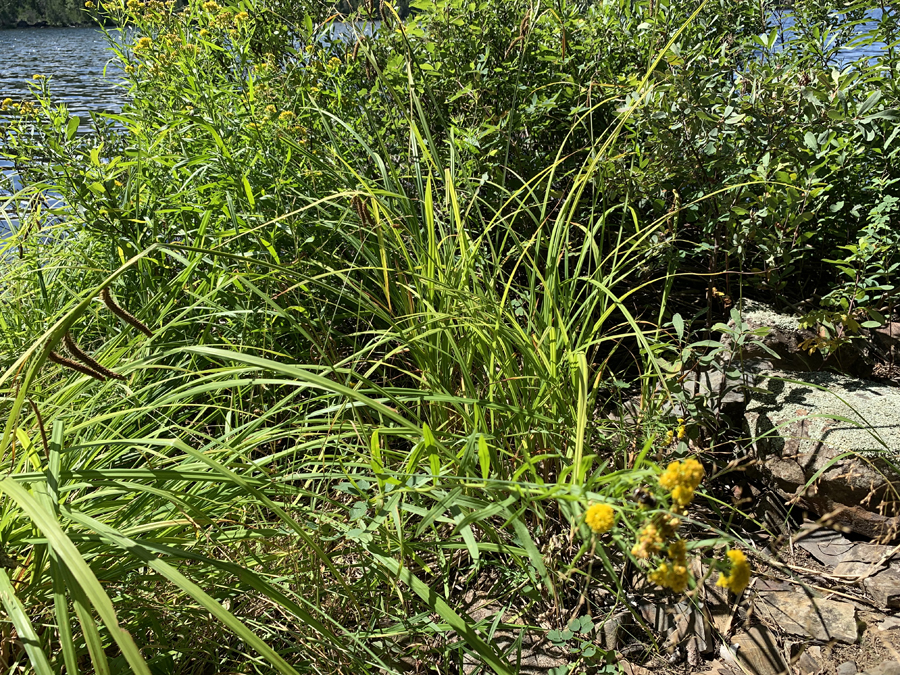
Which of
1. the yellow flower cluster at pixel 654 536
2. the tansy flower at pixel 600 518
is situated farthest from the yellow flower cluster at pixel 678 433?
the tansy flower at pixel 600 518

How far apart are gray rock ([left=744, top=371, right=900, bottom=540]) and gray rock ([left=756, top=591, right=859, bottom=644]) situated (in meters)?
0.20

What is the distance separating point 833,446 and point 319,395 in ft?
4.58

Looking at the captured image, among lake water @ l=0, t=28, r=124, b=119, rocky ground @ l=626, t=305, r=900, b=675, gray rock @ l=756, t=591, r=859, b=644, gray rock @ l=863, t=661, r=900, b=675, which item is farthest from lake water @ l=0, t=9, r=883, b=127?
gray rock @ l=863, t=661, r=900, b=675

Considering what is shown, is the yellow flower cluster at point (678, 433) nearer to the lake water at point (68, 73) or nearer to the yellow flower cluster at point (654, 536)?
the yellow flower cluster at point (654, 536)

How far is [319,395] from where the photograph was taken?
2.03 m

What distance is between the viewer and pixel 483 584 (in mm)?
1610

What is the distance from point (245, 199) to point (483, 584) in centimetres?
140

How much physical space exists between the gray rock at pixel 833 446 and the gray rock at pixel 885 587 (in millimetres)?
81

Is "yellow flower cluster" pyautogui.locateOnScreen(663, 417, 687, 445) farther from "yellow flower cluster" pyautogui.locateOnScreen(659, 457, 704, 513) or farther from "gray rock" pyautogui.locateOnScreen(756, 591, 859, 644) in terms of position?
"yellow flower cluster" pyautogui.locateOnScreen(659, 457, 704, 513)

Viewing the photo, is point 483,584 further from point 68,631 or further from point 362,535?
point 68,631

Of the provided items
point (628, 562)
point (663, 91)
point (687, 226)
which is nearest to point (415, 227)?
point (663, 91)

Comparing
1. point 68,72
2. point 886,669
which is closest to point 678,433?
point 886,669

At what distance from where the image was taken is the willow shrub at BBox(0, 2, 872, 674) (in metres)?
1.12

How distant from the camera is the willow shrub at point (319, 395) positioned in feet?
3.67
